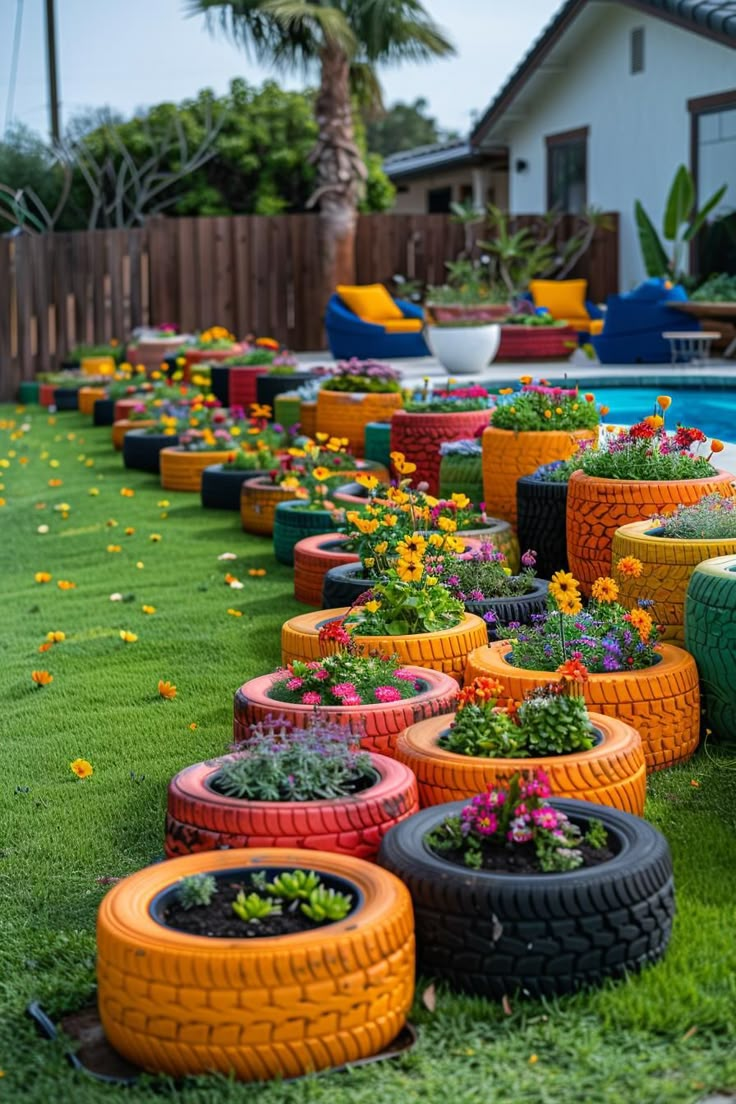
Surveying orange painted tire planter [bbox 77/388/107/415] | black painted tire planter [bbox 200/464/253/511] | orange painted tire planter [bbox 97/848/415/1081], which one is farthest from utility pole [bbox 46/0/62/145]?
orange painted tire planter [bbox 97/848/415/1081]

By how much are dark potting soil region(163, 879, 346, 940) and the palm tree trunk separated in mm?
20407

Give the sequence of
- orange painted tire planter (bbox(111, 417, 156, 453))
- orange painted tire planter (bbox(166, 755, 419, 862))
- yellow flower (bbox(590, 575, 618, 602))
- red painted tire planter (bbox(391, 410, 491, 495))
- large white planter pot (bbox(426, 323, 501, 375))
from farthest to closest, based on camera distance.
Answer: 1. large white planter pot (bbox(426, 323, 501, 375))
2. orange painted tire planter (bbox(111, 417, 156, 453))
3. red painted tire planter (bbox(391, 410, 491, 495))
4. yellow flower (bbox(590, 575, 618, 602))
5. orange painted tire planter (bbox(166, 755, 419, 862))

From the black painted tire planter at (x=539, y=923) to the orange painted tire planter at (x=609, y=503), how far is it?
2713 mm

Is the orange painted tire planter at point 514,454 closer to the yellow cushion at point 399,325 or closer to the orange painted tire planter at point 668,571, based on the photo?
the orange painted tire planter at point 668,571

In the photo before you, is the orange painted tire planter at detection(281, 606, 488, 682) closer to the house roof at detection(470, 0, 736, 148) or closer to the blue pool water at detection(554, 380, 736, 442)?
the blue pool water at detection(554, 380, 736, 442)

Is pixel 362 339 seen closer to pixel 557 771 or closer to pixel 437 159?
pixel 437 159

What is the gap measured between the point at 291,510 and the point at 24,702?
2722mm

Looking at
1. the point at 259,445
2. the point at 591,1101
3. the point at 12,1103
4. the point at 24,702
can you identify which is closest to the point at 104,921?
the point at 12,1103

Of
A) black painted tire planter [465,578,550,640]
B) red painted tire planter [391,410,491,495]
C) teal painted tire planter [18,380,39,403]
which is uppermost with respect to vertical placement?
teal painted tire planter [18,380,39,403]

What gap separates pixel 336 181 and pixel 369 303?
3.69 m

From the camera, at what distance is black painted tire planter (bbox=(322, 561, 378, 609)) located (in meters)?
5.76

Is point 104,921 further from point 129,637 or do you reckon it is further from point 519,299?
point 519,299

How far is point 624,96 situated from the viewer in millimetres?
22641

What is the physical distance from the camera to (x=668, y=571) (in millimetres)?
5195
